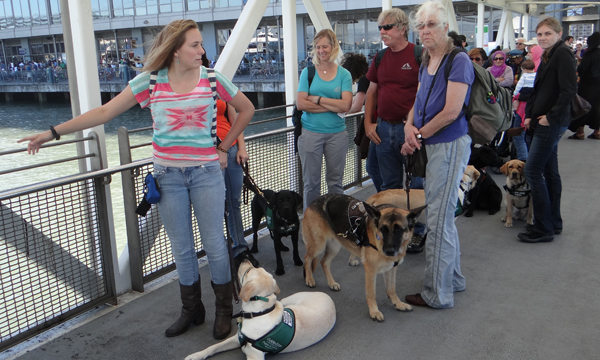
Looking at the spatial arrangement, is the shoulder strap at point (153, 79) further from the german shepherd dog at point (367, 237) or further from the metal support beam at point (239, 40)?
the metal support beam at point (239, 40)

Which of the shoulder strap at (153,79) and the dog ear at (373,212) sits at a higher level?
the shoulder strap at (153,79)

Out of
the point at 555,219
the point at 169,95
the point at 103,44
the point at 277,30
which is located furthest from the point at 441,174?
the point at 103,44

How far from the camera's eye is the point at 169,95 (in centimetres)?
236

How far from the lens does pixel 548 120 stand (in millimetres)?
3713

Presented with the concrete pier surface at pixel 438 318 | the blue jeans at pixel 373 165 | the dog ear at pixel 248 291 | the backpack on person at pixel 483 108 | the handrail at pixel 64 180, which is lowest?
the concrete pier surface at pixel 438 318

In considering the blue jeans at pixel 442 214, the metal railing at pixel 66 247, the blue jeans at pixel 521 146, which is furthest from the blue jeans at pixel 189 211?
the blue jeans at pixel 521 146

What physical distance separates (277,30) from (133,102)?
30.8m

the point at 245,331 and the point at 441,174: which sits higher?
the point at 441,174

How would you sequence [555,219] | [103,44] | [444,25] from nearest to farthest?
[444,25], [555,219], [103,44]

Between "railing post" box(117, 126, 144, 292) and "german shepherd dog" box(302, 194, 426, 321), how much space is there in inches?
45.6

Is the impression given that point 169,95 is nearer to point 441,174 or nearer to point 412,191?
point 441,174

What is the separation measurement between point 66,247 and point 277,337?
146 cm

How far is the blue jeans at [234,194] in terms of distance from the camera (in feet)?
11.2

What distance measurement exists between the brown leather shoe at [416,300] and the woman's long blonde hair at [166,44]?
2040mm
